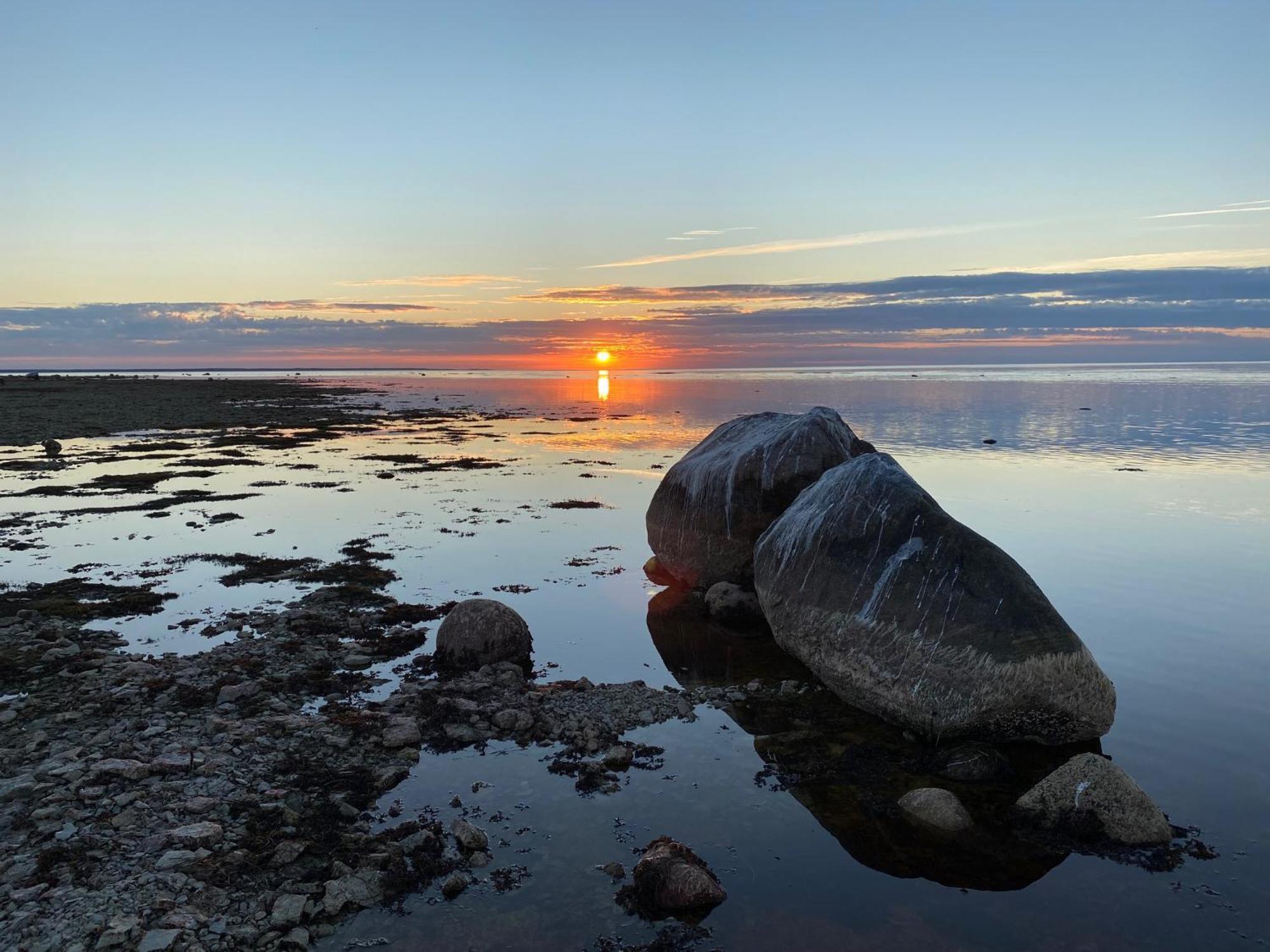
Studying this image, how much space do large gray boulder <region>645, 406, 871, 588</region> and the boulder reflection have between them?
12.2ft

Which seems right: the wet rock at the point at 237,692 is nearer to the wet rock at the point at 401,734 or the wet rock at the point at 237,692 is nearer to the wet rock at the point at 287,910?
the wet rock at the point at 401,734

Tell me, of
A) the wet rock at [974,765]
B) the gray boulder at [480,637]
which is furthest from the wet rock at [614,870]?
the gray boulder at [480,637]

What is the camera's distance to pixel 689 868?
25.3 feet

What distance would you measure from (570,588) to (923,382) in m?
125

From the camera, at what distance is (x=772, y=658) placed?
14.1 meters

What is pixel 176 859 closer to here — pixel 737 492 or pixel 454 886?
pixel 454 886

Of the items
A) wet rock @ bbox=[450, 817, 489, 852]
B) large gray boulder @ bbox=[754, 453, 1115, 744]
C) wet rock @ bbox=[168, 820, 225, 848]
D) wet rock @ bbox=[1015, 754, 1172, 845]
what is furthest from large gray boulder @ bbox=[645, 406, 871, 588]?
wet rock @ bbox=[168, 820, 225, 848]

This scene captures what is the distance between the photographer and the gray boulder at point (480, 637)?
1312 centimetres

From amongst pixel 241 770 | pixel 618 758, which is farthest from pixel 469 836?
pixel 241 770

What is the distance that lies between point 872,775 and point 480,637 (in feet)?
21.3

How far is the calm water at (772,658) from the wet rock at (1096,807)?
479 millimetres

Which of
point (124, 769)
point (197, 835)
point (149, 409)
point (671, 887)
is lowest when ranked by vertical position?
point (671, 887)

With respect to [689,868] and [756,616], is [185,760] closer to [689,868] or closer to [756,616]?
[689,868]

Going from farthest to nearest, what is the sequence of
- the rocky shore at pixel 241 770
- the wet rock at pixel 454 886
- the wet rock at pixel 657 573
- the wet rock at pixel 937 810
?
1. the wet rock at pixel 657 573
2. the wet rock at pixel 937 810
3. the wet rock at pixel 454 886
4. the rocky shore at pixel 241 770
